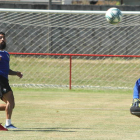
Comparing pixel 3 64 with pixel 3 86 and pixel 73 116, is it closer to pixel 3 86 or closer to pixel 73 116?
pixel 3 86

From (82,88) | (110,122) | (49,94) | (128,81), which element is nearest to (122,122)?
(110,122)

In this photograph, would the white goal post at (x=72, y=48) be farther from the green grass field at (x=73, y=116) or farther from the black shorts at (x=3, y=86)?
the black shorts at (x=3, y=86)

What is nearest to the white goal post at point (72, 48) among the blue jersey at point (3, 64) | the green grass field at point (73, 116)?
the green grass field at point (73, 116)

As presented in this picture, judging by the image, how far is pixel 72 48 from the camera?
2161 centimetres

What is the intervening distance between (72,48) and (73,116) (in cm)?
1136

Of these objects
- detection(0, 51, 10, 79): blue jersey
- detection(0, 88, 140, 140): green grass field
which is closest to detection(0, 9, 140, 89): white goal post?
detection(0, 88, 140, 140): green grass field

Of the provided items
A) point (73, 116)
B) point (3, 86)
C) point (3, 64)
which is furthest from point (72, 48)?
point (3, 86)

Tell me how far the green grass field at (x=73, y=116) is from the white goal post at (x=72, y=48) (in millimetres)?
2585

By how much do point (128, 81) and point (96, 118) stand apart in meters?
8.60

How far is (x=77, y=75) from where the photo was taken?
63.7ft

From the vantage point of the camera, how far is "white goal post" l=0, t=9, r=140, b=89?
1866 centimetres

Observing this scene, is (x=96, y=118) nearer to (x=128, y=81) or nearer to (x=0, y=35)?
(x=0, y=35)

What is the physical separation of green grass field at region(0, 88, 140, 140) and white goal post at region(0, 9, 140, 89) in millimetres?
2585

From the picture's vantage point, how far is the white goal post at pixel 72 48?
18656 mm
